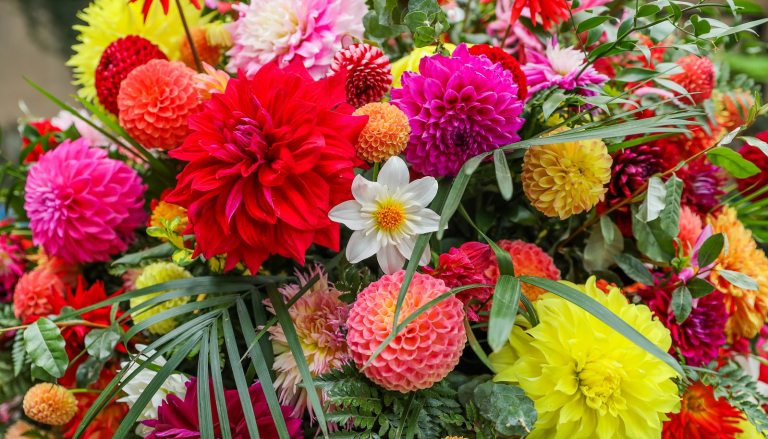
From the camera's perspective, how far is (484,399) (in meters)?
0.39

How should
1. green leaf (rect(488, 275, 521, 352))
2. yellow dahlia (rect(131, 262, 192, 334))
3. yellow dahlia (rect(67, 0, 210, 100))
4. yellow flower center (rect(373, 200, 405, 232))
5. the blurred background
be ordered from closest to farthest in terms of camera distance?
1. green leaf (rect(488, 275, 521, 352))
2. yellow flower center (rect(373, 200, 405, 232))
3. yellow dahlia (rect(131, 262, 192, 334))
4. yellow dahlia (rect(67, 0, 210, 100))
5. the blurred background

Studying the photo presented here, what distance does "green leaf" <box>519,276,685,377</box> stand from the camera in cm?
30

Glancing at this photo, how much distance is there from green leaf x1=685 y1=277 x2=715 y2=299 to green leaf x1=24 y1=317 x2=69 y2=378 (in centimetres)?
47

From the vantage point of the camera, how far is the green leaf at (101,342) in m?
0.46

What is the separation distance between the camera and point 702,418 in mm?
462

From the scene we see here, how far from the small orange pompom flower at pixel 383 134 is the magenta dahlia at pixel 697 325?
0.25m

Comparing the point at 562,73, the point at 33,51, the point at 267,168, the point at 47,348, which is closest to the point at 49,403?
the point at 47,348

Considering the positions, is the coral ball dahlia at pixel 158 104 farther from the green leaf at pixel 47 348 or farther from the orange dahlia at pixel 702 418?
the orange dahlia at pixel 702 418

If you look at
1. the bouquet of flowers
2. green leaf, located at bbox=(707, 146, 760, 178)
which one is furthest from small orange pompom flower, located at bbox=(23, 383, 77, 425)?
green leaf, located at bbox=(707, 146, 760, 178)

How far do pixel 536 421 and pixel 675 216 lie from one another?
0.56 ft

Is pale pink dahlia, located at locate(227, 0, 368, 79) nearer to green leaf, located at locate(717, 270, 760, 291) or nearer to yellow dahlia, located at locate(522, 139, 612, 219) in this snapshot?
yellow dahlia, located at locate(522, 139, 612, 219)

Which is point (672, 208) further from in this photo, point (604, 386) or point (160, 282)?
point (160, 282)

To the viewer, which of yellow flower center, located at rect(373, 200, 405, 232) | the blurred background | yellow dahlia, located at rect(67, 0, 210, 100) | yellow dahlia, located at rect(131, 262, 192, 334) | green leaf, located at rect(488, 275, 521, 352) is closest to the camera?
green leaf, located at rect(488, 275, 521, 352)

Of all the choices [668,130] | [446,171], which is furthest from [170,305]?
[668,130]
